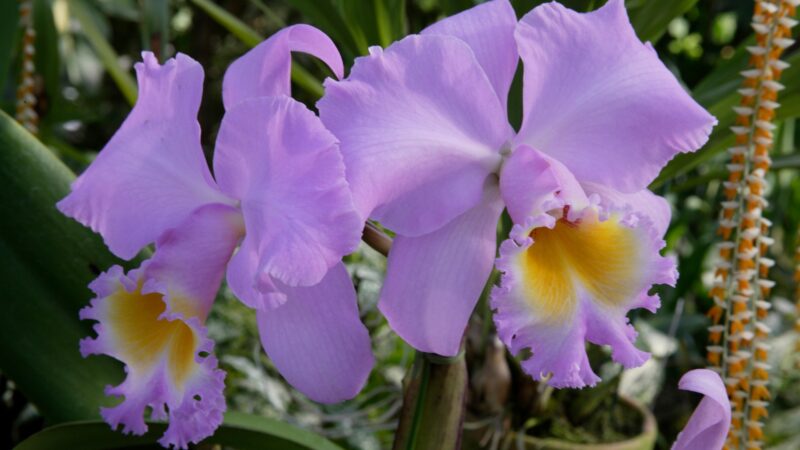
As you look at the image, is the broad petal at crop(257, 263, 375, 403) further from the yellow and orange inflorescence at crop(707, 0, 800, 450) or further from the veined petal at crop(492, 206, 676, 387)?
the yellow and orange inflorescence at crop(707, 0, 800, 450)

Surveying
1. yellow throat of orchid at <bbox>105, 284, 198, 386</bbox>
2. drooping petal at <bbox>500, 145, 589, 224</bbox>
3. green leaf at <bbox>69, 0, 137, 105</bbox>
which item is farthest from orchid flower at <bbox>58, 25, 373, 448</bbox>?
green leaf at <bbox>69, 0, 137, 105</bbox>

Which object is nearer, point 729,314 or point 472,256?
point 472,256

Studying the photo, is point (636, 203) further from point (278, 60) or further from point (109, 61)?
point (109, 61)

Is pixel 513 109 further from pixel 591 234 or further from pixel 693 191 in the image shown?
pixel 693 191

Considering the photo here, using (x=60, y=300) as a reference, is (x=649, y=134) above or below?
above

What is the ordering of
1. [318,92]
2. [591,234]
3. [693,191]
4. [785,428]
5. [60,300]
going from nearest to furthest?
[591,234] → [60,300] → [318,92] → [785,428] → [693,191]

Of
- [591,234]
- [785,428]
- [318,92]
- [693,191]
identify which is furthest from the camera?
[693,191]

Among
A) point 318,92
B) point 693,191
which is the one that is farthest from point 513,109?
point 693,191

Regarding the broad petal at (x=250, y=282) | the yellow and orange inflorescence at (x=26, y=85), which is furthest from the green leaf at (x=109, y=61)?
the broad petal at (x=250, y=282)
